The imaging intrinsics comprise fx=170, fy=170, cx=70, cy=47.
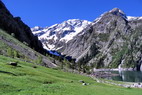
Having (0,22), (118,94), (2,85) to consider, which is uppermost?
(0,22)

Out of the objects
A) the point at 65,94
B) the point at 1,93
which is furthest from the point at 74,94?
the point at 1,93

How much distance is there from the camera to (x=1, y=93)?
89.2 feet

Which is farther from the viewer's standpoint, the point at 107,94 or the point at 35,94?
the point at 107,94

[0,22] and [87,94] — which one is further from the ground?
[0,22]

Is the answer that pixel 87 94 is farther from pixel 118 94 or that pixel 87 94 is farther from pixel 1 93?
pixel 1 93

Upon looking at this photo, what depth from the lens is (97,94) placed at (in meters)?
38.2

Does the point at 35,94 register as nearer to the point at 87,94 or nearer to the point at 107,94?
the point at 87,94

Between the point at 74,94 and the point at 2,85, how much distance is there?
1392cm

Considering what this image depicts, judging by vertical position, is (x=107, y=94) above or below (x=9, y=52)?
below


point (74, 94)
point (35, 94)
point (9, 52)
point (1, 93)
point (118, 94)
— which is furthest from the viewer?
point (9, 52)

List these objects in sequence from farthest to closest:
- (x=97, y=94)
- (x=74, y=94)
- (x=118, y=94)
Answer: (x=118, y=94) → (x=97, y=94) → (x=74, y=94)

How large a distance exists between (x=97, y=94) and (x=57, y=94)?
10.8m

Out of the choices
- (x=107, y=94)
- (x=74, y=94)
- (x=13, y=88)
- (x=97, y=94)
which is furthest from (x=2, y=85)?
(x=107, y=94)

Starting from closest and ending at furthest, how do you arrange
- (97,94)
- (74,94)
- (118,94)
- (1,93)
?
(1,93)
(74,94)
(97,94)
(118,94)
